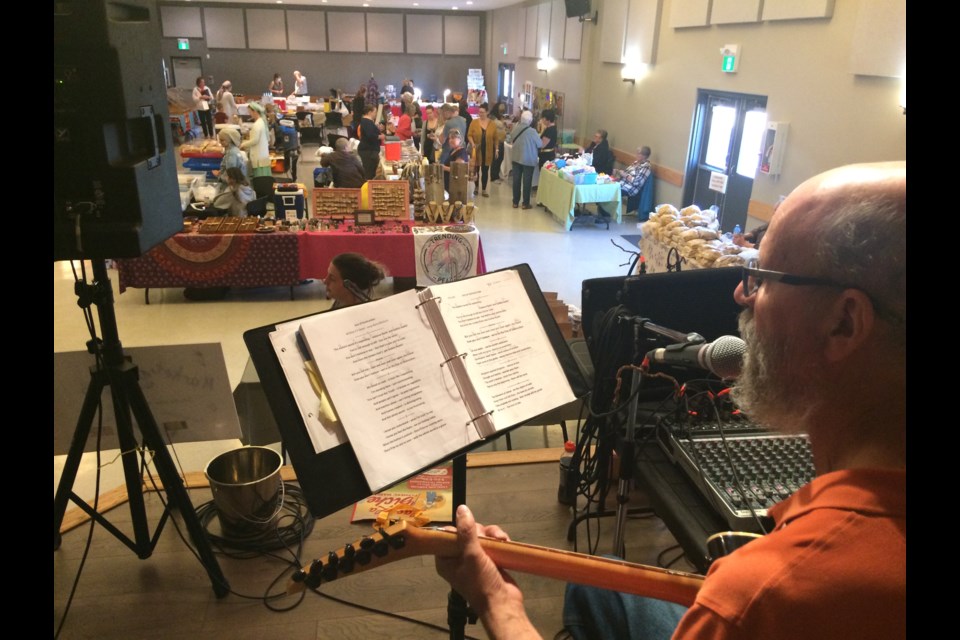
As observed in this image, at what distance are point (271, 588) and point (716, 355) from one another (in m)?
1.65

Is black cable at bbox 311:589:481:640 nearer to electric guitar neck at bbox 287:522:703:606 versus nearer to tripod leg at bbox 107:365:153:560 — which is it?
tripod leg at bbox 107:365:153:560

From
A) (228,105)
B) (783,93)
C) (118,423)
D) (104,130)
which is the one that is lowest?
(118,423)

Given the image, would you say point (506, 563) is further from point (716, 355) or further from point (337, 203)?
point (337, 203)

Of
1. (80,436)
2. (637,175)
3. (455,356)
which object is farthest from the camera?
(637,175)

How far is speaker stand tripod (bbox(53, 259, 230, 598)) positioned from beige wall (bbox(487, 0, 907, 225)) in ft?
14.5

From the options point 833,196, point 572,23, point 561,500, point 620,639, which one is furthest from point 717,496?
point 572,23

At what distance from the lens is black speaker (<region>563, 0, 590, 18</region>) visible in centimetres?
1060

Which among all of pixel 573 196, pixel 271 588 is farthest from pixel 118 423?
pixel 573 196

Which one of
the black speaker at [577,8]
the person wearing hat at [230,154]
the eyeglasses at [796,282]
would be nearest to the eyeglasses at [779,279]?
the eyeglasses at [796,282]

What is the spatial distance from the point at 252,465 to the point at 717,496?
1679 mm

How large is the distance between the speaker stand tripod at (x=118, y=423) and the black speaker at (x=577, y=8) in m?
10.6

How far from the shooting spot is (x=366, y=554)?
4.09 feet

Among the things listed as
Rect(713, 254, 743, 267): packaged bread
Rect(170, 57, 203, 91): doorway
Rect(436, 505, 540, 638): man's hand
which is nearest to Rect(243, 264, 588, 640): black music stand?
Rect(436, 505, 540, 638): man's hand

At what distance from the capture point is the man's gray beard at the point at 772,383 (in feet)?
3.03
